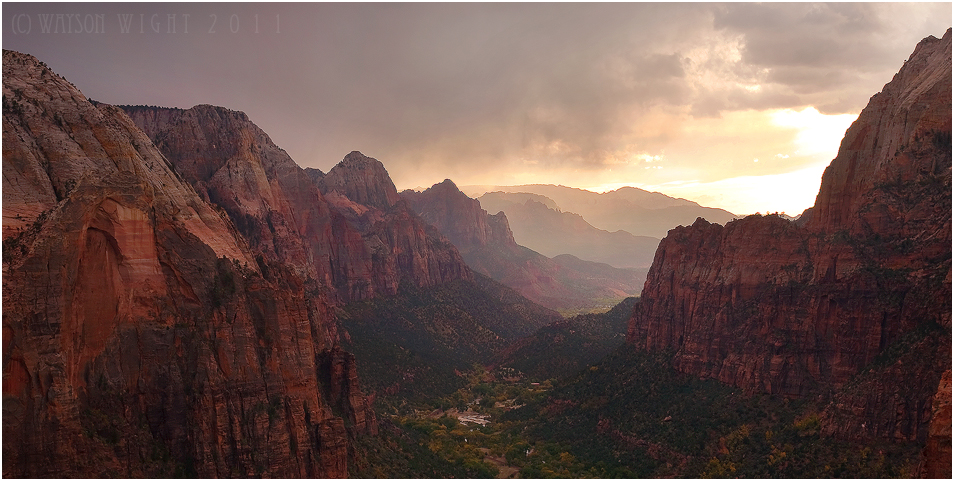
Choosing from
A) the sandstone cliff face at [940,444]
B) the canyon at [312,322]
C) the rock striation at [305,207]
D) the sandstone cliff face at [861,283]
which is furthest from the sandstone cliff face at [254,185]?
the sandstone cliff face at [940,444]

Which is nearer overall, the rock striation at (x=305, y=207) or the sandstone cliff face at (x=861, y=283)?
the sandstone cliff face at (x=861, y=283)

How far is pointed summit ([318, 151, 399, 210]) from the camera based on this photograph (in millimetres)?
174625

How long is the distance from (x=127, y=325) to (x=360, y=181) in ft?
460

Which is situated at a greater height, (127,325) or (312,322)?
(127,325)

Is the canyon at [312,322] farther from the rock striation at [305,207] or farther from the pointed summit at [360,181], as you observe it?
the pointed summit at [360,181]

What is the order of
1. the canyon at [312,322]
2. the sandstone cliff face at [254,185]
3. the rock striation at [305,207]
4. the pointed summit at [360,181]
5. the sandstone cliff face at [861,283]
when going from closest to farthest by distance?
the canyon at [312,322] < the sandstone cliff face at [861,283] < the sandstone cliff face at [254,185] < the rock striation at [305,207] < the pointed summit at [360,181]

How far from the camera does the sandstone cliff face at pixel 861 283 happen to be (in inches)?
1950

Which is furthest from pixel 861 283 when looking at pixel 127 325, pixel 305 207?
pixel 305 207

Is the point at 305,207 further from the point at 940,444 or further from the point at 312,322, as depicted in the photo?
the point at 940,444

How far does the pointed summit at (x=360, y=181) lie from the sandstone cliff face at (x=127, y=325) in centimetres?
12634

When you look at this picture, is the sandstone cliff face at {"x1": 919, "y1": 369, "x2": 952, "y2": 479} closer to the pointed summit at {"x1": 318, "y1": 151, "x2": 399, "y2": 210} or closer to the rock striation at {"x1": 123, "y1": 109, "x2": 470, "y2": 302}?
the rock striation at {"x1": 123, "y1": 109, "x2": 470, "y2": 302}

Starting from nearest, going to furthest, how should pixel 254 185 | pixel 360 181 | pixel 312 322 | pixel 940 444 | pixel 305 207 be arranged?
pixel 940 444, pixel 312 322, pixel 254 185, pixel 305 207, pixel 360 181

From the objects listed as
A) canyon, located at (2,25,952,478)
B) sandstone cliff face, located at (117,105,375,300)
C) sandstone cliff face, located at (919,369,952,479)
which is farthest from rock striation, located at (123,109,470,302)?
sandstone cliff face, located at (919,369,952,479)

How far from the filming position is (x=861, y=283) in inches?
2263
